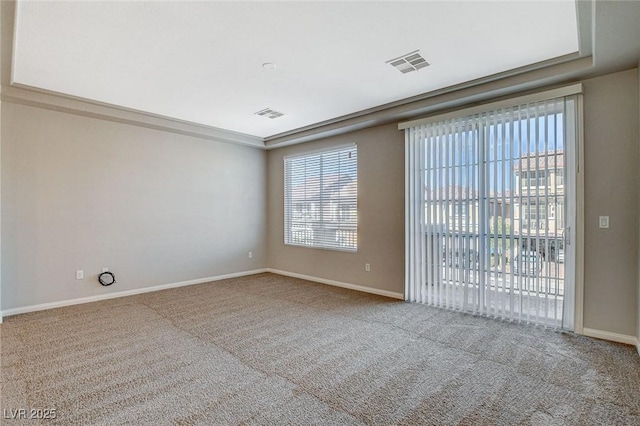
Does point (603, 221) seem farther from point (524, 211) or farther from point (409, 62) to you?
point (409, 62)

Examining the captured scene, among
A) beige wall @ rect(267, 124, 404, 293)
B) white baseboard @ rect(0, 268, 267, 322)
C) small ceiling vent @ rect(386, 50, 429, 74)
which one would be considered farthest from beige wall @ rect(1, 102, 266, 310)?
small ceiling vent @ rect(386, 50, 429, 74)

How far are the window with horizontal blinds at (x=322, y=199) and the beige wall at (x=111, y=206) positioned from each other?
0.90m

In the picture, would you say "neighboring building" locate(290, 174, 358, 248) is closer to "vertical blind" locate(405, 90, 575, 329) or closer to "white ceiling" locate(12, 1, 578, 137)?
"vertical blind" locate(405, 90, 575, 329)

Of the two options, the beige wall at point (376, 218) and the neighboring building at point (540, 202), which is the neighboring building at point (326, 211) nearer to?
the beige wall at point (376, 218)

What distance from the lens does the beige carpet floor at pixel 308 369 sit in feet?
6.49

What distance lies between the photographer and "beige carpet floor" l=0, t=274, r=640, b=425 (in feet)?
6.49

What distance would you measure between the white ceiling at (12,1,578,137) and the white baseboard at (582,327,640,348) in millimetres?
2663

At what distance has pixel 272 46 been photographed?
2.77 m

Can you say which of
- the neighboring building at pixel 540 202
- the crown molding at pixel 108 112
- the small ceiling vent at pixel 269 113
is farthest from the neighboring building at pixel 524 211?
the crown molding at pixel 108 112

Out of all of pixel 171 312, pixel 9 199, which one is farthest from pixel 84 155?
pixel 171 312

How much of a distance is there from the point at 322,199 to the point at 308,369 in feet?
11.7

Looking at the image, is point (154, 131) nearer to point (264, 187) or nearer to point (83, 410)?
point (264, 187)

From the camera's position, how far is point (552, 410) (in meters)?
1.98

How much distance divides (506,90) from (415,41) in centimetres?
Result: 143
